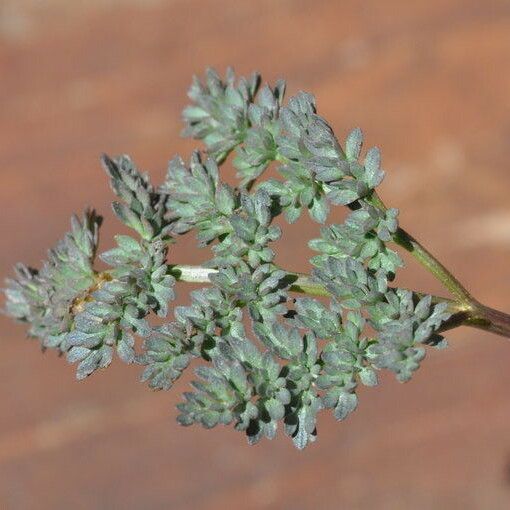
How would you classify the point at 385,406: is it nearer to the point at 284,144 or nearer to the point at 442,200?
the point at 442,200

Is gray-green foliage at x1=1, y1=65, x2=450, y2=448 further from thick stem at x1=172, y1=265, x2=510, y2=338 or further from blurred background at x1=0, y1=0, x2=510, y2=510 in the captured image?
blurred background at x1=0, y1=0, x2=510, y2=510

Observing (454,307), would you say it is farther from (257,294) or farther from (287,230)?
(287,230)

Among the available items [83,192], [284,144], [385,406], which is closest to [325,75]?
[83,192]

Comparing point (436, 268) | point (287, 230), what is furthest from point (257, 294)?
point (287, 230)

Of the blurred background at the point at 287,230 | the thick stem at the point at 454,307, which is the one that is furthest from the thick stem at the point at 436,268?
the blurred background at the point at 287,230

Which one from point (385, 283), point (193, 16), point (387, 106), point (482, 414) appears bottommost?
point (385, 283)

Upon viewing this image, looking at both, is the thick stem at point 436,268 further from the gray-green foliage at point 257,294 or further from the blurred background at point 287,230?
the blurred background at point 287,230

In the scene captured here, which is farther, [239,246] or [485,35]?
[485,35]
